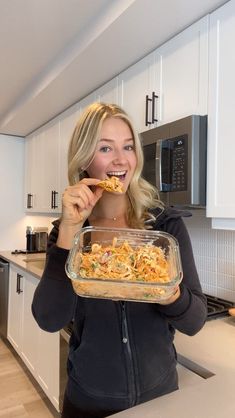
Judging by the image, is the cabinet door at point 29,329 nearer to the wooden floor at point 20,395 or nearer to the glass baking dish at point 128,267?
the wooden floor at point 20,395

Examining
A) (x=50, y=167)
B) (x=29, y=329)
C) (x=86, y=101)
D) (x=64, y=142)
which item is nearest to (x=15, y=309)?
(x=29, y=329)

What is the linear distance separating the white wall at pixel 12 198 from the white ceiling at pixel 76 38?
4.20 feet

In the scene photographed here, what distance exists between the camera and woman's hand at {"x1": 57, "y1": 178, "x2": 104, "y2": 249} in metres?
0.78

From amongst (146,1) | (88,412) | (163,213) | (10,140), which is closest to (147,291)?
(163,213)

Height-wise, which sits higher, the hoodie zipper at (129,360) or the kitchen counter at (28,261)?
the hoodie zipper at (129,360)

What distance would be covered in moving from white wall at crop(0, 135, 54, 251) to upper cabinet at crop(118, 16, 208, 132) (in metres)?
2.14

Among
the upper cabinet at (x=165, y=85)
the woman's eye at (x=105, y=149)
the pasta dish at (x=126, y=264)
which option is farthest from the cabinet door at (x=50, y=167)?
the pasta dish at (x=126, y=264)

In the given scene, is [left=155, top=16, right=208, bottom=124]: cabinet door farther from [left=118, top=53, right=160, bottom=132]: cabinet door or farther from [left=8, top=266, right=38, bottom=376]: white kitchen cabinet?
[left=8, top=266, right=38, bottom=376]: white kitchen cabinet

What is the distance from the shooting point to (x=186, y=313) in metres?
0.77

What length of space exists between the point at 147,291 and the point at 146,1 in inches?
48.6

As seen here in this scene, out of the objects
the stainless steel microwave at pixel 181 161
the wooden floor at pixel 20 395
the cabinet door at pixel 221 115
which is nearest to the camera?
the cabinet door at pixel 221 115

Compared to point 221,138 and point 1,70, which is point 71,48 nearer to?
point 1,70

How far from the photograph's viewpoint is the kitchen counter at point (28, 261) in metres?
2.48

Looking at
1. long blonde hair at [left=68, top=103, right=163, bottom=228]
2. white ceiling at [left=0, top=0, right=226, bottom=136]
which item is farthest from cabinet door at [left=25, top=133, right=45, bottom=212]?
long blonde hair at [left=68, top=103, right=163, bottom=228]
